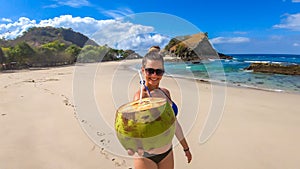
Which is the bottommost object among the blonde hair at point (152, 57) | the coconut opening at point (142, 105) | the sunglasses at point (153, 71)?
the coconut opening at point (142, 105)

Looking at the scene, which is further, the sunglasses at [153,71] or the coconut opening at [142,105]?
the sunglasses at [153,71]

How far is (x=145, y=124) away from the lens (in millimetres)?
1294

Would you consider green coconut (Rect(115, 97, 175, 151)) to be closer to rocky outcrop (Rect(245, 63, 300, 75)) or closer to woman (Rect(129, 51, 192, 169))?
woman (Rect(129, 51, 192, 169))

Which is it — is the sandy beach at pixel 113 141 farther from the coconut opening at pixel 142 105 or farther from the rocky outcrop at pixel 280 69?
the rocky outcrop at pixel 280 69

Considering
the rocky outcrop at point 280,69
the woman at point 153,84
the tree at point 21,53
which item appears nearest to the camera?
the woman at point 153,84

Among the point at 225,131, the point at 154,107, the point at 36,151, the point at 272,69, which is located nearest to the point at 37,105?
the point at 36,151

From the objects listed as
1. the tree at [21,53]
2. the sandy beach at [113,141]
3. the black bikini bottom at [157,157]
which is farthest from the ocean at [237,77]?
the tree at [21,53]

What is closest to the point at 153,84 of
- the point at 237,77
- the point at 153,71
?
the point at 153,71

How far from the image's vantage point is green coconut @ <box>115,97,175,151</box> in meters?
1.29

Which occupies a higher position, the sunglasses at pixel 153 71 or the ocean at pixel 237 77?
the sunglasses at pixel 153 71

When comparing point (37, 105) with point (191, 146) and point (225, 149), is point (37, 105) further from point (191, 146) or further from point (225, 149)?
point (225, 149)

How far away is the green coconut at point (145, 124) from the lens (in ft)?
4.25

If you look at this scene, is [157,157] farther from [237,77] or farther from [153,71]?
[237,77]

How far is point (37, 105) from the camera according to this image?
23.7 feet
